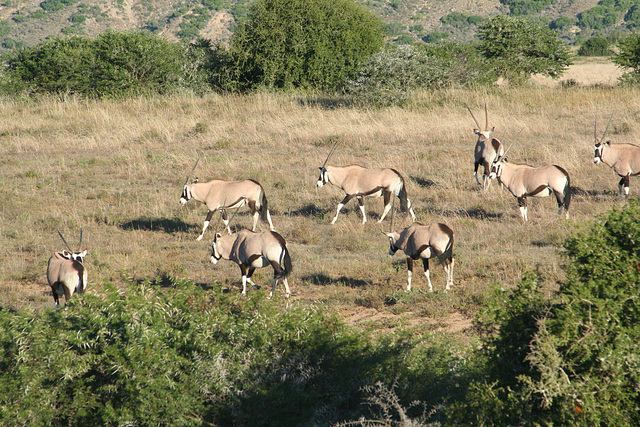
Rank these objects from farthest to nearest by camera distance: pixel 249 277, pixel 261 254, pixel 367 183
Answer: pixel 367 183 < pixel 249 277 < pixel 261 254

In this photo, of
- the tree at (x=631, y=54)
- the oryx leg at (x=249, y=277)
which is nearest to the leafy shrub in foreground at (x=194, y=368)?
the oryx leg at (x=249, y=277)

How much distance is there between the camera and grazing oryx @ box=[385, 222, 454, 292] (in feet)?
26.5

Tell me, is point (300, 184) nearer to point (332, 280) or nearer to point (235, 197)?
point (235, 197)

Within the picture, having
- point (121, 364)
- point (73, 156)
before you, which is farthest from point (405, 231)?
point (73, 156)

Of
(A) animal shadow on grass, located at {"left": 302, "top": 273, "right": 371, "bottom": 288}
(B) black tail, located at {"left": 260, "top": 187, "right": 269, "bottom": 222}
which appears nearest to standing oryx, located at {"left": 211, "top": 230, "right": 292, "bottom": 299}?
(A) animal shadow on grass, located at {"left": 302, "top": 273, "right": 371, "bottom": 288}

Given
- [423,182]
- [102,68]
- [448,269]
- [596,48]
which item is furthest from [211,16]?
[448,269]

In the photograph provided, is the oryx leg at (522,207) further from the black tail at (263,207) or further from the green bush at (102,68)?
the green bush at (102,68)

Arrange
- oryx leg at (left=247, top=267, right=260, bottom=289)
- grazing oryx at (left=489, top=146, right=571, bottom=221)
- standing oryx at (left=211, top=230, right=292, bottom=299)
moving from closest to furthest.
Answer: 1. standing oryx at (left=211, top=230, right=292, bottom=299)
2. oryx leg at (left=247, top=267, right=260, bottom=289)
3. grazing oryx at (left=489, top=146, right=571, bottom=221)

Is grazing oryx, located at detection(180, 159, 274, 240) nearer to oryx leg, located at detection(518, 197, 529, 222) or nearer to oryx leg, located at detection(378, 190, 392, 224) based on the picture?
oryx leg, located at detection(378, 190, 392, 224)

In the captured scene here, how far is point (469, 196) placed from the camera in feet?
44.8

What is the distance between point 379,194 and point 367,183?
35 cm

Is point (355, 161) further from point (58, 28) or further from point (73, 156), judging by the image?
point (58, 28)

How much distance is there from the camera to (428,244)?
8.19 m

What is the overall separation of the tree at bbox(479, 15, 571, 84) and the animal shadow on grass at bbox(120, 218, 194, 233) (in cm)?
1975
